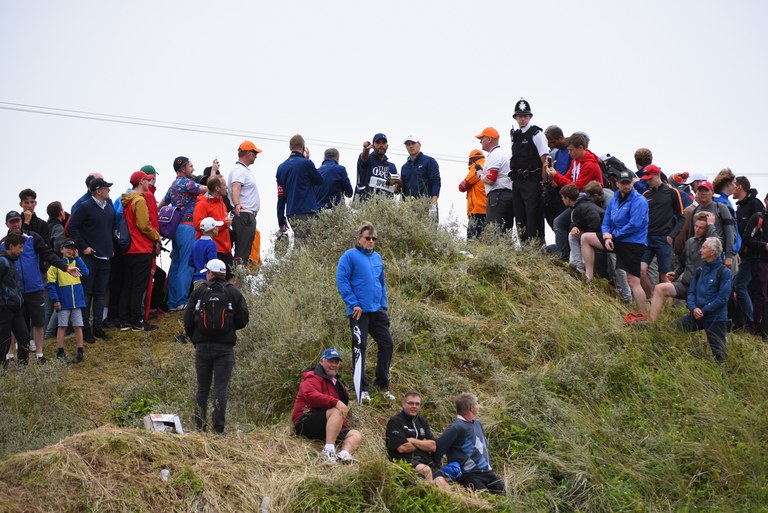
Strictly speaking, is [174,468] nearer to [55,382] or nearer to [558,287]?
[55,382]

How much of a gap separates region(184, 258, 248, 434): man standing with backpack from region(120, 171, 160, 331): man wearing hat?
4.21 m

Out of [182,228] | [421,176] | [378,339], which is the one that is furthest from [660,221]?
[182,228]

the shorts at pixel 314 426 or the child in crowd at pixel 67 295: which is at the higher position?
the child in crowd at pixel 67 295

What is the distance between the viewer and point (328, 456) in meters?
10.8

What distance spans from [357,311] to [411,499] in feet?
8.37

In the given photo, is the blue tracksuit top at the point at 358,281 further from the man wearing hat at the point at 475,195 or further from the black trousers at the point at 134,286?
the man wearing hat at the point at 475,195

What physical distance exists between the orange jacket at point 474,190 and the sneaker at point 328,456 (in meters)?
7.74

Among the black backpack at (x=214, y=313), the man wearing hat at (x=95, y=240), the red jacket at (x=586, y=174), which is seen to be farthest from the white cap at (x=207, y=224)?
the red jacket at (x=586, y=174)

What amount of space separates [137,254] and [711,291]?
8220 millimetres

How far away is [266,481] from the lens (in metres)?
10.4

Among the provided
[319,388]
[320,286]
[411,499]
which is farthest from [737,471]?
[320,286]

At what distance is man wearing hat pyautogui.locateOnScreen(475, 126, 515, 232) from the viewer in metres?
16.8

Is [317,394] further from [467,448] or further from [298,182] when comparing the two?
[298,182]

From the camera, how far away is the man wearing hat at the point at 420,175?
57.2 feet
